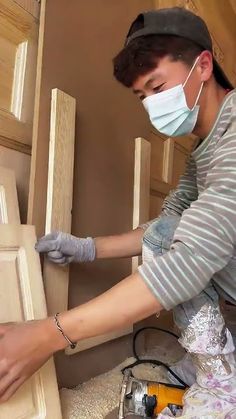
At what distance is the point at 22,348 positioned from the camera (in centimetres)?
63

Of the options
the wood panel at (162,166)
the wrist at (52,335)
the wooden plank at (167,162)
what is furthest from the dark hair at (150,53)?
the wooden plank at (167,162)

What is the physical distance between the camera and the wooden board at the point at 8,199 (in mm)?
854

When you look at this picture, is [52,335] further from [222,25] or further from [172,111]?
[222,25]

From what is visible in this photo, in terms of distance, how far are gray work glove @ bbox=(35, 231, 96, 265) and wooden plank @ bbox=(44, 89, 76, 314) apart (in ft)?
0.09

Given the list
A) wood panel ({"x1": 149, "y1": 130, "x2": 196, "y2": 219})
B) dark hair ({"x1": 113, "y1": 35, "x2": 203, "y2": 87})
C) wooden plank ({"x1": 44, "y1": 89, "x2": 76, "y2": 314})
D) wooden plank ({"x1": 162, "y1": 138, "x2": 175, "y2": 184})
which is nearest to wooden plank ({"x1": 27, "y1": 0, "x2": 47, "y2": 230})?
wooden plank ({"x1": 44, "y1": 89, "x2": 76, "y2": 314})

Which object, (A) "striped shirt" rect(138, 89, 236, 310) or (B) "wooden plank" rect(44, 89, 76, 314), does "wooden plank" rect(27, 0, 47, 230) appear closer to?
(B) "wooden plank" rect(44, 89, 76, 314)

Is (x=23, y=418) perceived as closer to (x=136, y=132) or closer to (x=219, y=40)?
(x=136, y=132)

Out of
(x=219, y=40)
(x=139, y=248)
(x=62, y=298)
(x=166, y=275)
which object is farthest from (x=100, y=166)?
(x=219, y=40)

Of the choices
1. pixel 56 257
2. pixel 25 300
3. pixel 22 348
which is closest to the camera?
pixel 22 348

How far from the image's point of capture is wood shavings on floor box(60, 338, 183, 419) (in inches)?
35.3

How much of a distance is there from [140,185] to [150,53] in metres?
0.56

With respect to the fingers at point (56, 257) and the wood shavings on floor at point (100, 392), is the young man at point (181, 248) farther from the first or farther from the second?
the wood shavings on floor at point (100, 392)

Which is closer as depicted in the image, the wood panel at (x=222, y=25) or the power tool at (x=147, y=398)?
the power tool at (x=147, y=398)

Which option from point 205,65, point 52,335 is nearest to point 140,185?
point 205,65
